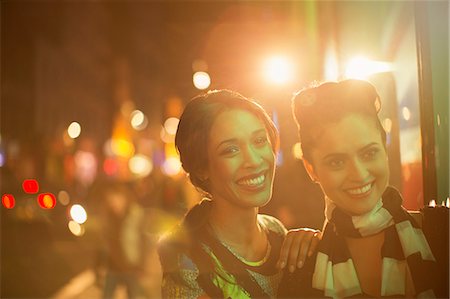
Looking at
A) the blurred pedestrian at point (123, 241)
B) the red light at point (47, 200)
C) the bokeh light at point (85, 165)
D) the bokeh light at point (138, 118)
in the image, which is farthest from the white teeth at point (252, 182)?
the bokeh light at point (85, 165)

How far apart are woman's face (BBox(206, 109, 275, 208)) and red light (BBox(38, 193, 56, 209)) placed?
9823 mm

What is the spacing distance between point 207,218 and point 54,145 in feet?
74.5

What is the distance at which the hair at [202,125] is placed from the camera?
10.7 ft

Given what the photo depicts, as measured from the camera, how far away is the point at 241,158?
326 cm

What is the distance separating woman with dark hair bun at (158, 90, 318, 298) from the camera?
3232 mm

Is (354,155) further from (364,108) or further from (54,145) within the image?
(54,145)

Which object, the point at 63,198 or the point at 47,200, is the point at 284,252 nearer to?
the point at 47,200

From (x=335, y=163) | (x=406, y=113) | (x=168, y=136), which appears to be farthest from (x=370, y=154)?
(x=168, y=136)

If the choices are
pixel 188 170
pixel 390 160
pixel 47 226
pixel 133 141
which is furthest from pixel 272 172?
pixel 133 141

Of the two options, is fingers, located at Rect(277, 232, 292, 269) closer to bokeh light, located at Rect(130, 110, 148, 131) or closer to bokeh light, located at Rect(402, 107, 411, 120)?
bokeh light, located at Rect(402, 107, 411, 120)

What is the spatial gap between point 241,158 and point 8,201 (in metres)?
10.0

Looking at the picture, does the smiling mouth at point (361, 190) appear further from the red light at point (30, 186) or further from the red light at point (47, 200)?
the red light at point (30, 186)

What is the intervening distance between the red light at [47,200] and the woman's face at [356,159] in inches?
401

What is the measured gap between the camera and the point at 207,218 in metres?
3.42
